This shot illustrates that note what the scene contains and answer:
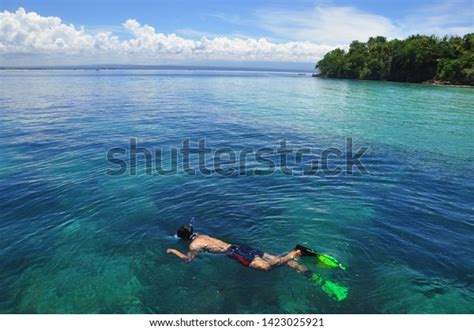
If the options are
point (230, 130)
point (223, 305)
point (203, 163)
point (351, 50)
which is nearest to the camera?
point (223, 305)

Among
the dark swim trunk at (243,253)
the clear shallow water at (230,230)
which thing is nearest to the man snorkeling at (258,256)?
the dark swim trunk at (243,253)

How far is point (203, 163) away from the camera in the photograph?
910 inches

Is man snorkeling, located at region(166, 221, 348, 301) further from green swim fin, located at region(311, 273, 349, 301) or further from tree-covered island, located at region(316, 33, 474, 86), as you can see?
tree-covered island, located at region(316, 33, 474, 86)

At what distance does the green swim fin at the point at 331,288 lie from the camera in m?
9.86

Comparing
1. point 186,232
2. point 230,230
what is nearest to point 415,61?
point 230,230

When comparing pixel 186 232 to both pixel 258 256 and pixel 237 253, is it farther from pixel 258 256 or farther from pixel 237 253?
pixel 258 256

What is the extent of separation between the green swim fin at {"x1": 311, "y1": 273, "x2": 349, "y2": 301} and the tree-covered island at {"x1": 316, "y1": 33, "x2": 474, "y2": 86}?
→ 109833 millimetres

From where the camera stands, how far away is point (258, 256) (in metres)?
11.5

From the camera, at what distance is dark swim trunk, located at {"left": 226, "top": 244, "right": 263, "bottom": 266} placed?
37.7 feet

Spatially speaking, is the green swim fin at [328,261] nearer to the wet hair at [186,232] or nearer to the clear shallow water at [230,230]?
the clear shallow water at [230,230]

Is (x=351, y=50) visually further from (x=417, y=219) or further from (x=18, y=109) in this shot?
(x=417, y=219)

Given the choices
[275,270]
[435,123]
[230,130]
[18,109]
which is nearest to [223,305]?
[275,270]

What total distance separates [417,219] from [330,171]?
704 cm

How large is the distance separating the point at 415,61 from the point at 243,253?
420 ft
